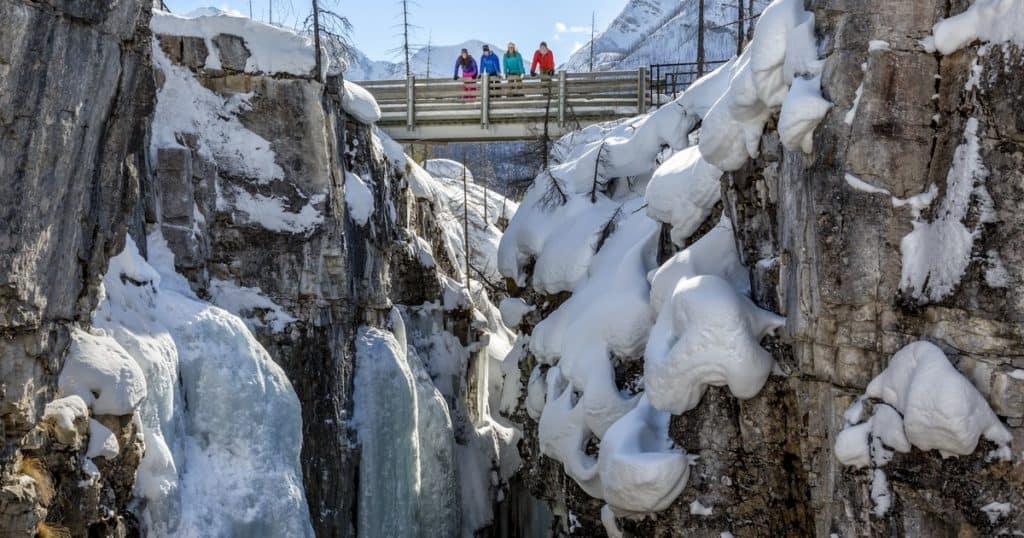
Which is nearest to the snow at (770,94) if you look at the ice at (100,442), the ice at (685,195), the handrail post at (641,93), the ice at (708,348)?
the ice at (685,195)

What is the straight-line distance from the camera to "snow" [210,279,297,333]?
14555 mm

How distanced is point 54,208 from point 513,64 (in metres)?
14.1

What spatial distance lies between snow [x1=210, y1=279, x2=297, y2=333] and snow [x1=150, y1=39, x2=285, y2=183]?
1.38 metres

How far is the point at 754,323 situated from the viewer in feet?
36.7

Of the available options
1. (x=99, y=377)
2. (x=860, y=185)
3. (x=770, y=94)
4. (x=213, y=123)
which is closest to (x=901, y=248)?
(x=860, y=185)

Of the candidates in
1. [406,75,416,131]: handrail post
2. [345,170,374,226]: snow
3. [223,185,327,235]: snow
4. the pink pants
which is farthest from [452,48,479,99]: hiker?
[223,185,327,235]: snow

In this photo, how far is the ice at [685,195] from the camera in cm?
1302

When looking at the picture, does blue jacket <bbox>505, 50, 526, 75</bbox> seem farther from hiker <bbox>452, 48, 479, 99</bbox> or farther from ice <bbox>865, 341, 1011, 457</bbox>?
ice <bbox>865, 341, 1011, 457</bbox>

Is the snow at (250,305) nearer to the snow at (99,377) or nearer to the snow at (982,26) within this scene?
the snow at (99,377)

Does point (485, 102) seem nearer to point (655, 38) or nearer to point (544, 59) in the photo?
point (544, 59)

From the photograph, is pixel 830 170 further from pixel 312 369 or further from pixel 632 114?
pixel 632 114

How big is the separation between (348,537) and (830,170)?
8516 mm

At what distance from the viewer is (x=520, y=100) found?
19812 mm

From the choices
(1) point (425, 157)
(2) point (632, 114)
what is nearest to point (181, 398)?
(2) point (632, 114)
